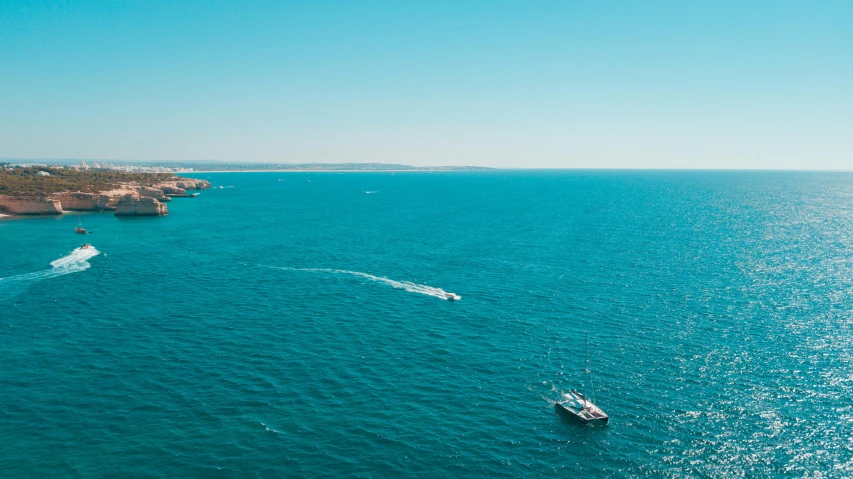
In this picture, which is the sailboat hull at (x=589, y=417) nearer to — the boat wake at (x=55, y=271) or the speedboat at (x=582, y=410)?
the speedboat at (x=582, y=410)

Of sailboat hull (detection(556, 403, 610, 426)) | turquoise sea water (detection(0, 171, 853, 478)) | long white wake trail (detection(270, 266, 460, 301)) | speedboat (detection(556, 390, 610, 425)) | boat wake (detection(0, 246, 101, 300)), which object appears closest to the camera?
turquoise sea water (detection(0, 171, 853, 478))

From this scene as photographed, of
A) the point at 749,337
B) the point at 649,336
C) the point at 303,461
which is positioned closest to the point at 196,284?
the point at 303,461

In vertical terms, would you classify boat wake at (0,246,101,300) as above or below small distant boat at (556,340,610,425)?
above

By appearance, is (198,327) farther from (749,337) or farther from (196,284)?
(749,337)

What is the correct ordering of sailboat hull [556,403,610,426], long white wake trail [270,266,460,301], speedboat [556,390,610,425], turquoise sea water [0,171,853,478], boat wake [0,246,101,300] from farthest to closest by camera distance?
long white wake trail [270,266,460,301] → boat wake [0,246,101,300] → speedboat [556,390,610,425] → sailboat hull [556,403,610,426] → turquoise sea water [0,171,853,478]

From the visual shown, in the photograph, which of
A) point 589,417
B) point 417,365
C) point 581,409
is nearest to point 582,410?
point 581,409

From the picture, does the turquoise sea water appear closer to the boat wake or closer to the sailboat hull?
the boat wake

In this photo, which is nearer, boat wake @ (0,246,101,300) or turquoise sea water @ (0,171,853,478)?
turquoise sea water @ (0,171,853,478)

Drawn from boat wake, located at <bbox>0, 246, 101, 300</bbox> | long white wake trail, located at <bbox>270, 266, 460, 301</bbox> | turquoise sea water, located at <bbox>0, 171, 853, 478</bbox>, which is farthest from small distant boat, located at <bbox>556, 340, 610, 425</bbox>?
boat wake, located at <bbox>0, 246, 101, 300</bbox>
